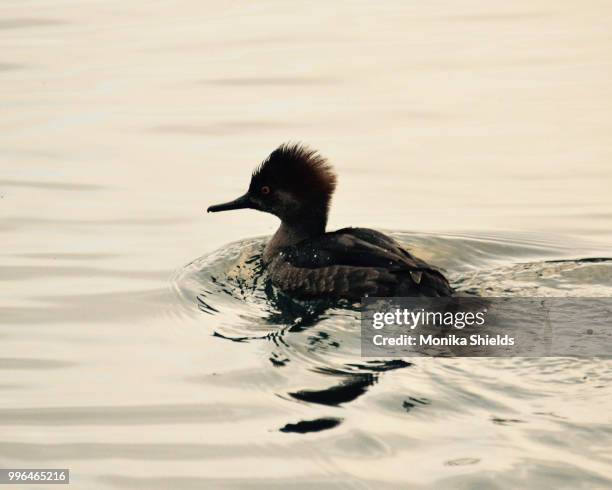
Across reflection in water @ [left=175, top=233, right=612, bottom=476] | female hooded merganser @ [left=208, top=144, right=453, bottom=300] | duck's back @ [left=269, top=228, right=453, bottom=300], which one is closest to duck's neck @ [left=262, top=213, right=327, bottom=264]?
female hooded merganser @ [left=208, top=144, right=453, bottom=300]

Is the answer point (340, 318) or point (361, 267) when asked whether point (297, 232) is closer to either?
point (361, 267)

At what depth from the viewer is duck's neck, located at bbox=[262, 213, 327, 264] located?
34.7ft

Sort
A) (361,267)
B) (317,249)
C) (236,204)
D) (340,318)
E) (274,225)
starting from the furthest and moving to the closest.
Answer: (274,225), (236,204), (317,249), (361,267), (340,318)

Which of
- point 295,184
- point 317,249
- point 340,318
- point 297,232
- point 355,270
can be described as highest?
point 295,184

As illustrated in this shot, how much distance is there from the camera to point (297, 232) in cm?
1060

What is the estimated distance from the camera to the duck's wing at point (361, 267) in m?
9.29

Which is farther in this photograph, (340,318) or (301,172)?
(301,172)

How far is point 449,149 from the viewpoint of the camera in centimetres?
1301

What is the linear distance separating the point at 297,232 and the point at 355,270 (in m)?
1.19

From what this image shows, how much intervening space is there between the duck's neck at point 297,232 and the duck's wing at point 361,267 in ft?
1.41

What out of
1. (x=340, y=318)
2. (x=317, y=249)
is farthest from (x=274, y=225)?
(x=340, y=318)

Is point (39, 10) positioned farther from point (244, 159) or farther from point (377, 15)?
point (244, 159)

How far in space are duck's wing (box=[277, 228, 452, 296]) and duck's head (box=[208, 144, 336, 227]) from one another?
0.50 metres

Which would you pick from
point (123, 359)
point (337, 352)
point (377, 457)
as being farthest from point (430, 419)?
point (123, 359)
